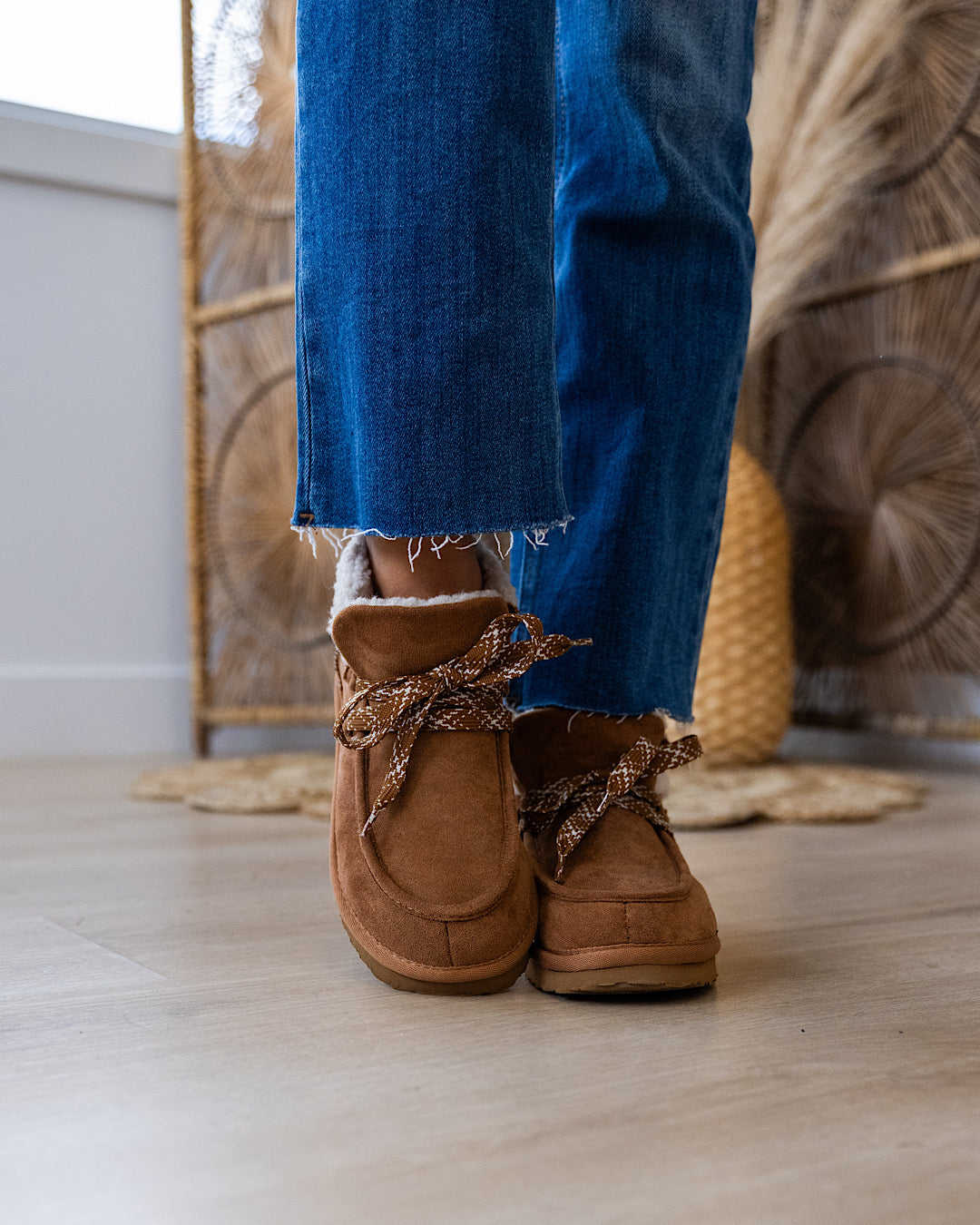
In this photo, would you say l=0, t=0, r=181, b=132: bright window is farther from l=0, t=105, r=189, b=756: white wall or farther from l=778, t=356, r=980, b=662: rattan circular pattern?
l=778, t=356, r=980, b=662: rattan circular pattern

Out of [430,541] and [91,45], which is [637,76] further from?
[91,45]

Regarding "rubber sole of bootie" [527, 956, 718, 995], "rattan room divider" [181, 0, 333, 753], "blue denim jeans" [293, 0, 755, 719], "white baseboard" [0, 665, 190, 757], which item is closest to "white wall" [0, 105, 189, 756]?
"white baseboard" [0, 665, 190, 757]

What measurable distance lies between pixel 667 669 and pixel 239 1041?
1.02 ft

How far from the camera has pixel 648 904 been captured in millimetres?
533

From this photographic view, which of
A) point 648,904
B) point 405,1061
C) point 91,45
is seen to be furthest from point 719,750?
point 91,45

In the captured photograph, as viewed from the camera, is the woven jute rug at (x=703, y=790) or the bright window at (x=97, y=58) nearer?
the woven jute rug at (x=703, y=790)

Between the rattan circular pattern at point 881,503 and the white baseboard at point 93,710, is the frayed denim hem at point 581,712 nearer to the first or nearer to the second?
the rattan circular pattern at point 881,503

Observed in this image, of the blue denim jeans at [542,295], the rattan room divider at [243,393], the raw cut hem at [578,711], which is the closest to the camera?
the blue denim jeans at [542,295]

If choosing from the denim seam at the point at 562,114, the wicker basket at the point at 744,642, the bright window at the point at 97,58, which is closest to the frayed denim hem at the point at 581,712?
the denim seam at the point at 562,114

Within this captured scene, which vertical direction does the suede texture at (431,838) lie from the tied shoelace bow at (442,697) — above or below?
below

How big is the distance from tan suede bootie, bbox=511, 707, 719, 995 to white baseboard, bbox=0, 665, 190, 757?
46.0 inches

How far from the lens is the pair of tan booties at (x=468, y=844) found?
1.74ft

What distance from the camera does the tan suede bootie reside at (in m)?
0.53

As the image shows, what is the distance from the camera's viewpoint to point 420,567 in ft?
1.85
